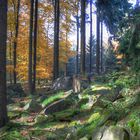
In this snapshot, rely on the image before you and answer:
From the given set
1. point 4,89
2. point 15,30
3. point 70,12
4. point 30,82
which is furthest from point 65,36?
point 4,89

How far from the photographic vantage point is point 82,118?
1004 cm

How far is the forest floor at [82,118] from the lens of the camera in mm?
7105

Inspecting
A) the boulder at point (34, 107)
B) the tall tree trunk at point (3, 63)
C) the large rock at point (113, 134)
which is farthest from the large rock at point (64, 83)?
the large rock at point (113, 134)

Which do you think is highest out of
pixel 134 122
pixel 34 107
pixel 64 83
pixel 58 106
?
pixel 64 83

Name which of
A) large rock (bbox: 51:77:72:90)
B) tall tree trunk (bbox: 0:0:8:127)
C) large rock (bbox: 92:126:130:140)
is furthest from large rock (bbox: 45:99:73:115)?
large rock (bbox: 51:77:72:90)

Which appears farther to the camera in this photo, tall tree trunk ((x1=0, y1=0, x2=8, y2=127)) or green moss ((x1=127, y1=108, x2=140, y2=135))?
tall tree trunk ((x1=0, y1=0, x2=8, y2=127))

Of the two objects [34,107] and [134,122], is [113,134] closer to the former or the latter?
[134,122]

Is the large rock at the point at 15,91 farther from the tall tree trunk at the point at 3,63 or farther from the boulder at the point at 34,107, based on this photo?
the tall tree trunk at the point at 3,63

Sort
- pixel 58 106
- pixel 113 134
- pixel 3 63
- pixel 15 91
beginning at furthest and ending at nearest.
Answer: pixel 15 91 < pixel 58 106 < pixel 3 63 < pixel 113 134

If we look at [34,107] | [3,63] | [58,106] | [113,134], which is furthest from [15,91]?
[113,134]

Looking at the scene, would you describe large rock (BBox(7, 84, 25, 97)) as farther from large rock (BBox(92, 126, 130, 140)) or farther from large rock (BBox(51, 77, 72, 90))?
large rock (BBox(92, 126, 130, 140))

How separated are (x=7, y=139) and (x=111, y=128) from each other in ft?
12.5

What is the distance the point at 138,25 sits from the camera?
9.42m

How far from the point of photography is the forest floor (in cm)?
711
